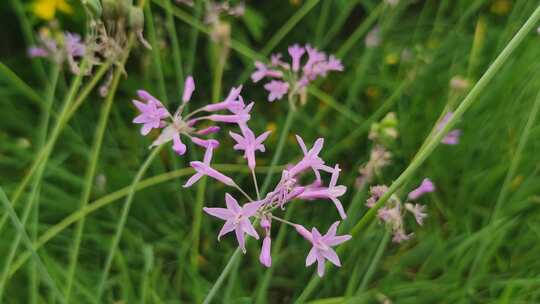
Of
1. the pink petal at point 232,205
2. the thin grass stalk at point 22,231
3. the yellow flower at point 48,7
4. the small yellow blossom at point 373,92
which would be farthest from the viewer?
the small yellow blossom at point 373,92

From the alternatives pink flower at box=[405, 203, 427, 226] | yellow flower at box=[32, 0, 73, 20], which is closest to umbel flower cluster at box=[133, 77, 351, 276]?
pink flower at box=[405, 203, 427, 226]

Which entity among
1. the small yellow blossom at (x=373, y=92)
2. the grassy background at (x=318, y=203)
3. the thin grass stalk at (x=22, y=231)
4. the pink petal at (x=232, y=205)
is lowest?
the pink petal at (x=232, y=205)

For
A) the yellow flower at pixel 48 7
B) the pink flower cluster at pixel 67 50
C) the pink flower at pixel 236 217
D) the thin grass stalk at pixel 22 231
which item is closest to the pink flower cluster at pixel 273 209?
the pink flower at pixel 236 217

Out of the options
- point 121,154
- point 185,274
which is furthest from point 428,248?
point 121,154

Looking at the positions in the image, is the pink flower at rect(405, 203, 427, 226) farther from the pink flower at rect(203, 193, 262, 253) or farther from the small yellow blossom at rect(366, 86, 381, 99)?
the small yellow blossom at rect(366, 86, 381, 99)

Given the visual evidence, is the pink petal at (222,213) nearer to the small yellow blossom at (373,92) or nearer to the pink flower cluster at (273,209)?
the pink flower cluster at (273,209)
